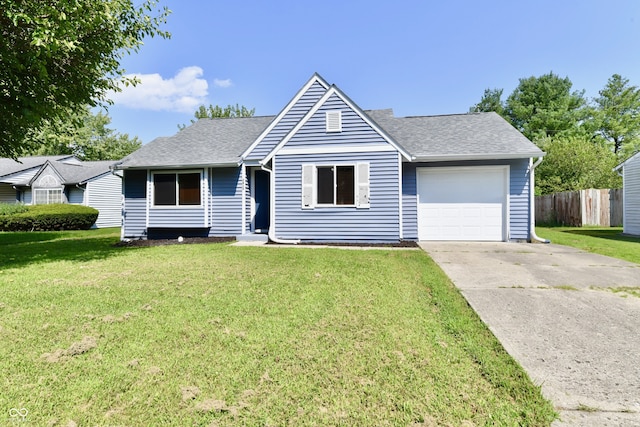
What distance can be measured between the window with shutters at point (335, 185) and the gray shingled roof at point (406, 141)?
5.54 ft

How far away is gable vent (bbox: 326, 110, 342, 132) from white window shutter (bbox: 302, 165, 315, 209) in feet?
4.52

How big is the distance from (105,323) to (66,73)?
25.0ft

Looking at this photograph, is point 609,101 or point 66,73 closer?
point 66,73

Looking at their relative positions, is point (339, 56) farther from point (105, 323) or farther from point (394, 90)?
point (105, 323)

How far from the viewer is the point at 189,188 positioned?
37.0 feet

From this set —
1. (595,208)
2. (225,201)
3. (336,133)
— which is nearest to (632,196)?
(595,208)

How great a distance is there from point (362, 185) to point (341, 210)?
103 centimetres

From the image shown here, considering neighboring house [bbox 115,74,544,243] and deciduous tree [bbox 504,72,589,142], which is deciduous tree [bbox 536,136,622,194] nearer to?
deciduous tree [bbox 504,72,589,142]

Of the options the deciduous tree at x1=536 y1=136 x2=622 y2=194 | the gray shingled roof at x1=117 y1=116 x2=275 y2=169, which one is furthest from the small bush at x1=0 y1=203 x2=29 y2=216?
the deciduous tree at x1=536 y1=136 x2=622 y2=194

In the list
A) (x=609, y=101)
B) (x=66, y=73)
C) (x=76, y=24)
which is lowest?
(x=66, y=73)

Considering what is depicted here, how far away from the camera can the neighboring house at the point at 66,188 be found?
1972 centimetres

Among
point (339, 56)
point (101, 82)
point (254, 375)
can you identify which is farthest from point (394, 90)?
point (254, 375)

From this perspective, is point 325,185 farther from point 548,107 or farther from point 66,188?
point 548,107

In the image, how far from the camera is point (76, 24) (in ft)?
21.1
